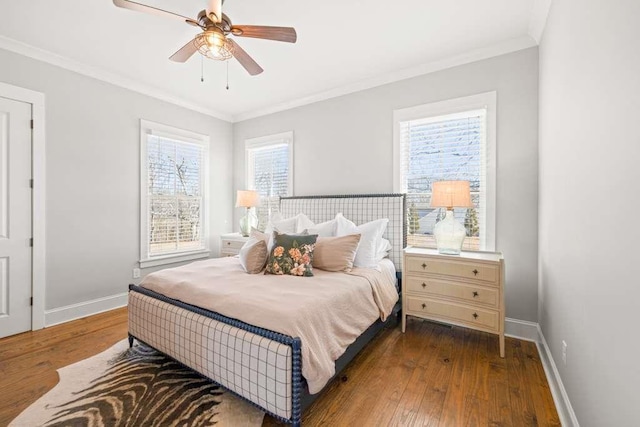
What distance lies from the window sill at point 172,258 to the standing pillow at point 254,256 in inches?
76.9

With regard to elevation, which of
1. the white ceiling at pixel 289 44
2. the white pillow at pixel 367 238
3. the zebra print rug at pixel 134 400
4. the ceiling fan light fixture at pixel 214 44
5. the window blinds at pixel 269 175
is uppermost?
the white ceiling at pixel 289 44

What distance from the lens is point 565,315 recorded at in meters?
1.67

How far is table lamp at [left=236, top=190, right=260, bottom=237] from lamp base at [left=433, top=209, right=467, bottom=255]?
266 cm

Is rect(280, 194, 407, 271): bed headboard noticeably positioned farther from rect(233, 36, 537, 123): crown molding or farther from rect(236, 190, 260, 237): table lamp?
rect(233, 36, 537, 123): crown molding

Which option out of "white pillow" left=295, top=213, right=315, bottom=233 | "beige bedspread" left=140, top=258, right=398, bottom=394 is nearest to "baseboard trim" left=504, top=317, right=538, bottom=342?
"beige bedspread" left=140, top=258, right=398, bottom=394

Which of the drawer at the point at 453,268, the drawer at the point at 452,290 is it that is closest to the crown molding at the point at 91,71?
the drawer at the point at 453,268

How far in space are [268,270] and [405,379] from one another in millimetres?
1352

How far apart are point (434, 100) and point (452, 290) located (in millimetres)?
2008

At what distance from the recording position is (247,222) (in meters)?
4.32

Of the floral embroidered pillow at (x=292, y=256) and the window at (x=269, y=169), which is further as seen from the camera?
the window at (x=269, y=169)

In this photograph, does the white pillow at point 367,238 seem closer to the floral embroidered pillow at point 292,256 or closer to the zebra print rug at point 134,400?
the floral embroidered pillow at point 292,256

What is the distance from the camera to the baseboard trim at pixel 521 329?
2.55m

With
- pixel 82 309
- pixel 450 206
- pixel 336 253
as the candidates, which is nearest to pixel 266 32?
pixel 336 253

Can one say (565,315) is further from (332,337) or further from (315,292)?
(315,292)
